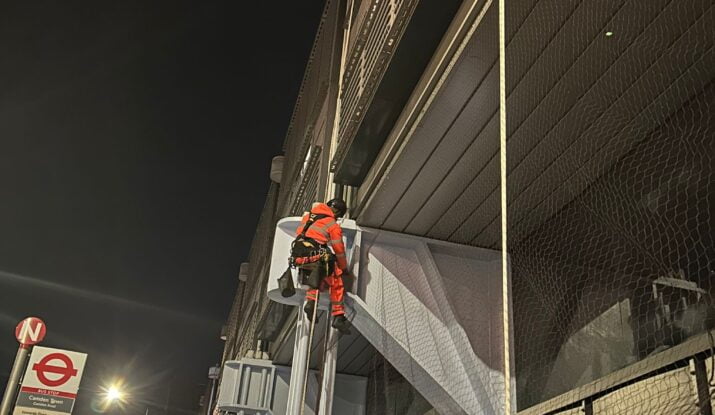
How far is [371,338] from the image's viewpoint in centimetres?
728

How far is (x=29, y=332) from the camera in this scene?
10.5 meters

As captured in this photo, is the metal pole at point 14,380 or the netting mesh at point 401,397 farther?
the metal pole at point 14,380

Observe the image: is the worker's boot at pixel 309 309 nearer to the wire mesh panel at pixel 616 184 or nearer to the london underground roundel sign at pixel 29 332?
the wire mesh panel at pixel 616 184

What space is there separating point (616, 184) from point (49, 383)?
9.92 metres

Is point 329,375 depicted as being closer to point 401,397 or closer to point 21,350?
point 401,397

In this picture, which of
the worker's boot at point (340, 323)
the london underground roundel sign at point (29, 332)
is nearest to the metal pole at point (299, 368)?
the worker's boot at point (340, 323)

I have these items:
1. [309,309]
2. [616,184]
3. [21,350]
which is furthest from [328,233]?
[21,350]

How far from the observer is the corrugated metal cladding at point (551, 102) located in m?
4.23

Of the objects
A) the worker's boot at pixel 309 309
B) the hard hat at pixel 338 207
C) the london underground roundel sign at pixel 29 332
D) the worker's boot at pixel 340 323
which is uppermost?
the hard hat at pixel 338 207

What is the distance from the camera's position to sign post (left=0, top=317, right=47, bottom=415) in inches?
389

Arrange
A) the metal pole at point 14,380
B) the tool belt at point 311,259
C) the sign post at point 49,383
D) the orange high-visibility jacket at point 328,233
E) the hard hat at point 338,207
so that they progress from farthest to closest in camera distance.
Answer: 1. the sign post at point 49,383
2. the metal pole at point 14,380
3. the hard hat at point 338,207
4. the orange high-visibility jacket at point 328,233
5. the tool belt at point 311,259

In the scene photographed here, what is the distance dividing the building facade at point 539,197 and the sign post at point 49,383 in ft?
19.8

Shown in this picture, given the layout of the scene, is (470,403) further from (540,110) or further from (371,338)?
(540,110)

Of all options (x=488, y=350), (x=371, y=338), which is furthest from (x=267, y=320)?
(x=488, y=350)
